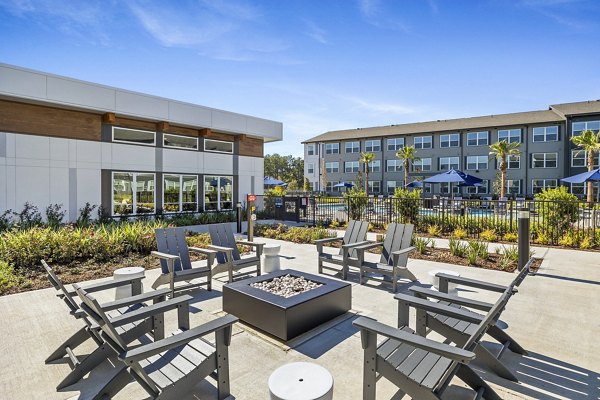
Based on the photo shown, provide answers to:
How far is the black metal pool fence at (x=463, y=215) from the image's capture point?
35.1 feet

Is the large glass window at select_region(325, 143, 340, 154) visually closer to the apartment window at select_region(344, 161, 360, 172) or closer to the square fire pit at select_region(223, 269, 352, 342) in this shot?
the apartment window at select_region(344, 161, 360, 172)

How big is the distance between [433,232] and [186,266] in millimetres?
9598

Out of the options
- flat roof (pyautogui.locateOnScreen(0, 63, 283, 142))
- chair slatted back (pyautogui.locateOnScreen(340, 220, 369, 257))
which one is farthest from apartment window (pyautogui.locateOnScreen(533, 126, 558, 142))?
chair slatted back (pyautogui.locateOnScreen(340, 220, 369, 257))

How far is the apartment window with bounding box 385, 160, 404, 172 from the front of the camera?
145 ft

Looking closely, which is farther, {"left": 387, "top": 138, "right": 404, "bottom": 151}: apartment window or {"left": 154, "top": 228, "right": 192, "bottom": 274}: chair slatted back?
{"left": 387, "top": 138, "right": 404, "bottom": 151}: apartment window

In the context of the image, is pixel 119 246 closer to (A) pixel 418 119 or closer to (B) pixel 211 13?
(B) pixel 211 13

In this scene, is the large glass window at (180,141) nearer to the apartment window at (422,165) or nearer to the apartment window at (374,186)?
the apartment window at (374,186)

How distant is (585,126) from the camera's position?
33.4 meters

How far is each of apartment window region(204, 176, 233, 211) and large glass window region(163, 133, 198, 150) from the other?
2.05m

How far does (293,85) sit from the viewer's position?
13781 millimetres

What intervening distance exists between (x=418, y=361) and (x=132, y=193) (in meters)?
16.6

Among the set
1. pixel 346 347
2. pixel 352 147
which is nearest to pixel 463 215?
pixel 346 347

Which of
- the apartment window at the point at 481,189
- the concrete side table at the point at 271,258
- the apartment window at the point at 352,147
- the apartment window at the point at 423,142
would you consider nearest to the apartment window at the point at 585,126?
the apartment window at the point at 481,189

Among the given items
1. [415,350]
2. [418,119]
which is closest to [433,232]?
[415,350]
